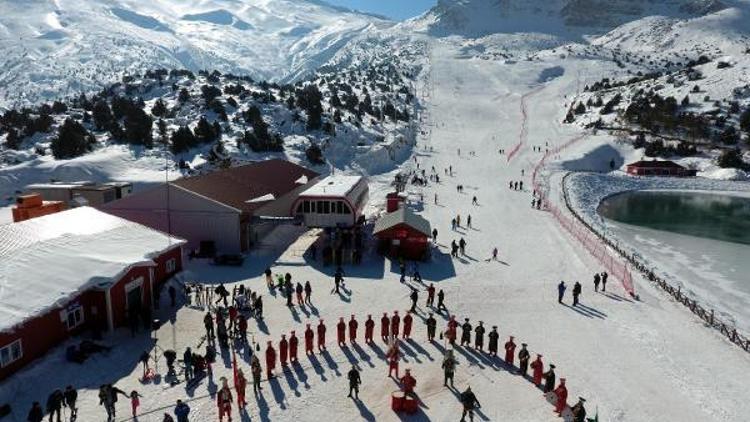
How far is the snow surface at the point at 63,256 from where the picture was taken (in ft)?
55.7

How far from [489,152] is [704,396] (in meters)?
61.0

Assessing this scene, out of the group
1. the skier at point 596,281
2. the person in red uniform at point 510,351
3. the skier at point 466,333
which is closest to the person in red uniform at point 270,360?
the skier at point 466,333

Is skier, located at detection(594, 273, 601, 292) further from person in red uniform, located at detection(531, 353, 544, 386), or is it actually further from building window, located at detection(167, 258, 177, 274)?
building window, located at detection(167, 258, 177, 274)

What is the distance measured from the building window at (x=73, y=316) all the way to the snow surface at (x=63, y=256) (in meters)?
0.82

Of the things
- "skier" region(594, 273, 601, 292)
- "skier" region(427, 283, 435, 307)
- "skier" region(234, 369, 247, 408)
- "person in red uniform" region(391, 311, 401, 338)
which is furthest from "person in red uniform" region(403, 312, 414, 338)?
"skier" region(594, 273, 601, 292)

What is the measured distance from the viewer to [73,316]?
1856 cm

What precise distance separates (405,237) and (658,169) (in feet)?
169

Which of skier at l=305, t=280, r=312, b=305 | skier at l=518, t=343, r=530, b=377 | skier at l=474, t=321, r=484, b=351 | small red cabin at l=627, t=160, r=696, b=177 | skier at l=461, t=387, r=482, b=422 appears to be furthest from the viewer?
small red cabin at l=627, t=160, r=696, b=177

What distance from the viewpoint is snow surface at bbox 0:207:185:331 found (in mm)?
16984

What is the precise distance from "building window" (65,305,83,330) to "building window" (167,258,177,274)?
18.8 ft

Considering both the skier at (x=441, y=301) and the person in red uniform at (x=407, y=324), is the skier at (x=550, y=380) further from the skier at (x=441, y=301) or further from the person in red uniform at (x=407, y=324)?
the skier at (x=441, y=301)

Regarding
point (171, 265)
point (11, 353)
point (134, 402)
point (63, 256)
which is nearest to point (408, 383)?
point (134, 402)

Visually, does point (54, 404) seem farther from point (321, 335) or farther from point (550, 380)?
point (550, 380)

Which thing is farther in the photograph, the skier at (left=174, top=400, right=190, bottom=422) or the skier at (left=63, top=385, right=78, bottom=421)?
the skier at (left=63, top=385, right=78, bottom=421)
